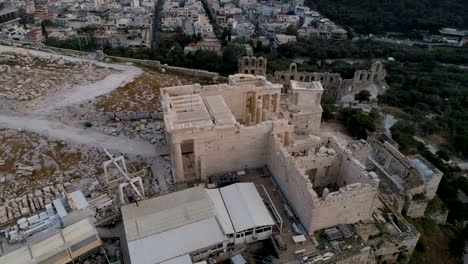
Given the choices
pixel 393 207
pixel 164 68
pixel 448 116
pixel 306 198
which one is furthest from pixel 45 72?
pixel 448 116

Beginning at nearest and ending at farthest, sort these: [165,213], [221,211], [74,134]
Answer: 1. [165,213]
2. [221,211]
3. [74,134]

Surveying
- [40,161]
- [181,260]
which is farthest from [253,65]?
[181,260]

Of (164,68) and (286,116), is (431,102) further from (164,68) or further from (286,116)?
(164,68)

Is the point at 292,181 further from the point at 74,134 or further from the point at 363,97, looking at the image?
the point at 363,97

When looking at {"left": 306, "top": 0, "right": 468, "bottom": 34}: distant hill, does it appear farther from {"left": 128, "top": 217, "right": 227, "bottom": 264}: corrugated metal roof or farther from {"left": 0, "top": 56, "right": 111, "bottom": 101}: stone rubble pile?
{"left": 128, "top": 217, "right": 227, "bottom": 264}: corrugated metal roof

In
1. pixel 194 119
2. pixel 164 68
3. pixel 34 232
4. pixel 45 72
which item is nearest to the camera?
pixel 34 232

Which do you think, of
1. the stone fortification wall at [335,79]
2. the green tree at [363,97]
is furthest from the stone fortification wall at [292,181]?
the green tree at [363,97]

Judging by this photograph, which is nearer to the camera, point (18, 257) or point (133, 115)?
point (18, 257)
